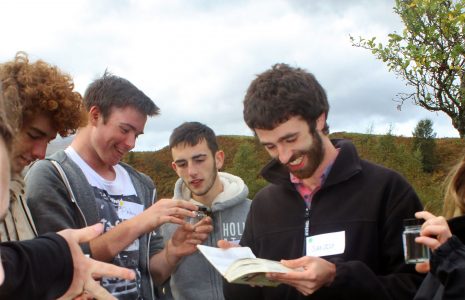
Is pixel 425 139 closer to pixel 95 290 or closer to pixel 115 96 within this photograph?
pixel 115 96

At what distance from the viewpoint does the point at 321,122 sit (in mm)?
3004

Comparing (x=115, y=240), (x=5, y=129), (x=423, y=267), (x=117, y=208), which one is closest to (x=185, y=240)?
(x=117, y=208)

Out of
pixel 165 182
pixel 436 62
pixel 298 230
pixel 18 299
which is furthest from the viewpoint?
pixel 165 182

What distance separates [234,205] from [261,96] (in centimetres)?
165

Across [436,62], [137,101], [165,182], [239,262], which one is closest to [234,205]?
[137,101]

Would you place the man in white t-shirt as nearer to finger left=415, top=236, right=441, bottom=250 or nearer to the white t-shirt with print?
the white t-shirt with print

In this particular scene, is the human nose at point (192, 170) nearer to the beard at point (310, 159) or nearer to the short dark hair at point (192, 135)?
the short dark hair at point (192, 135)

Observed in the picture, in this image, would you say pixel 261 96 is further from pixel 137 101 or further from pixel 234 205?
pixel 234 205

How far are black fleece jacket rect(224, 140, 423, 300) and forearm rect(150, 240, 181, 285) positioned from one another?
0.69m

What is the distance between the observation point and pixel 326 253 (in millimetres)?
2629

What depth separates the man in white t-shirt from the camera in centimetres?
301

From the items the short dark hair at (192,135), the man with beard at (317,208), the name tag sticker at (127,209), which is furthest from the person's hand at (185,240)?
the short dark hair at (192,135)

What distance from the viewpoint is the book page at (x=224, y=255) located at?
254cm

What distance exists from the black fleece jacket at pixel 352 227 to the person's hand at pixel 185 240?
1.88ft
